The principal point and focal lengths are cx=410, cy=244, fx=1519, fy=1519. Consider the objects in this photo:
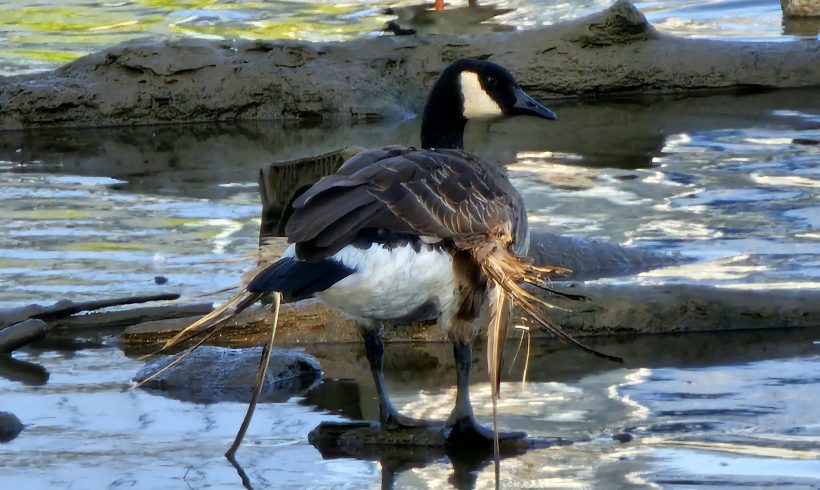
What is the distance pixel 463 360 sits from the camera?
5379mm

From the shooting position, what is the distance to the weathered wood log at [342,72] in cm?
1284

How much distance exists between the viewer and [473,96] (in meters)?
6.22

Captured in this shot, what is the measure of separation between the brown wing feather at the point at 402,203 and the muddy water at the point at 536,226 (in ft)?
2.48

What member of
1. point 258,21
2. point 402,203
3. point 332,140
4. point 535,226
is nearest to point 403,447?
point 402,203

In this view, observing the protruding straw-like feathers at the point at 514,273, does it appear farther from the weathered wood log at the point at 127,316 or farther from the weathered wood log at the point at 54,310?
the weathered wood log at the point at 54,310

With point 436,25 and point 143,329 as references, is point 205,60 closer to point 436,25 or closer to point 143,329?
point 436,25

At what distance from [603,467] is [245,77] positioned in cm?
860

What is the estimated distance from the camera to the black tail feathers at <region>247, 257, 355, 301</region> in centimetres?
470

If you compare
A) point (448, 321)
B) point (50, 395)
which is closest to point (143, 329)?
point (50, 395)

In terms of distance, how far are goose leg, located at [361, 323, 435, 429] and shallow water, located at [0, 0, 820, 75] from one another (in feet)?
33.0

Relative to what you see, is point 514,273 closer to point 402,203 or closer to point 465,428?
point 402,203

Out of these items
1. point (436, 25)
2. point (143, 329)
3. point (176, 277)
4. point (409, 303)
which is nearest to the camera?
point (409, 303)

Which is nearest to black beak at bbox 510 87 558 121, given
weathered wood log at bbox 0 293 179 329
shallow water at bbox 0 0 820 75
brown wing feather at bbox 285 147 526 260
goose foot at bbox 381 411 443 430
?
brown wing feather at bbox 285 147 526 260

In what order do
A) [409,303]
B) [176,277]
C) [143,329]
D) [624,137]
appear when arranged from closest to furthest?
[409,303] → [143,329] → [176,277] → [624,137]
